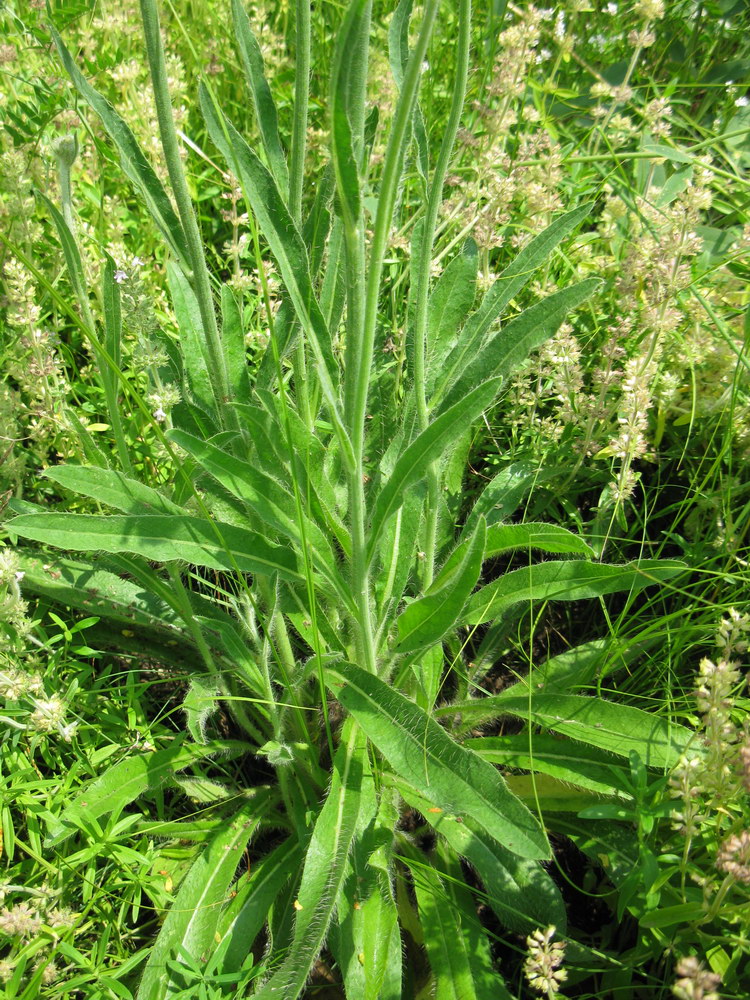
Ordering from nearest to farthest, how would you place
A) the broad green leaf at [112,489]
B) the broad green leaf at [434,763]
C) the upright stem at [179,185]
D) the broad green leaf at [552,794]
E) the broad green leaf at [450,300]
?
the upright stem at [179,185], the broad green leaf at [434,763], the broad green leaf at [112,489], the broad green leaf at [552,794], the broad green leaf at [450,300]

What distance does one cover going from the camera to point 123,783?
5.00 feet

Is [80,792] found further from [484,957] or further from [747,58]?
[747,58]

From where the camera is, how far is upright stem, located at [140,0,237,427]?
3.56 ft

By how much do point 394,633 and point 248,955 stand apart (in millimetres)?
666

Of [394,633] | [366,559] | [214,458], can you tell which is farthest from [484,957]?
[214,458]

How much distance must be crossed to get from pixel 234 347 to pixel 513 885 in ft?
3.81

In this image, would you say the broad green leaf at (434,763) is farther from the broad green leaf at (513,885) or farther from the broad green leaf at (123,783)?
the broad green leaf at (123,783)

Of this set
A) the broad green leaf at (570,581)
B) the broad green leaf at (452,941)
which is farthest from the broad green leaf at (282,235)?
the broad green leaf at (452,941)

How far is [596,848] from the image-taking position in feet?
4.81

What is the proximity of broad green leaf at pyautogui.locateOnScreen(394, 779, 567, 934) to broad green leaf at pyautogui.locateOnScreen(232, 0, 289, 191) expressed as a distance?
119 centimetres

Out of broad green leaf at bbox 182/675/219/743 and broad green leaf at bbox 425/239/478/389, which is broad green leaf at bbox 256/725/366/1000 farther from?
broad green leaf at bbox 425/239/478/389

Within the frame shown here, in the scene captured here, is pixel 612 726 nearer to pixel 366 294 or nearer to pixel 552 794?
pixel 552 794

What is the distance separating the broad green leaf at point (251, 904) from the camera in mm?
1457

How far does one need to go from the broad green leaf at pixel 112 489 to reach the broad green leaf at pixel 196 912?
660 millimetres
